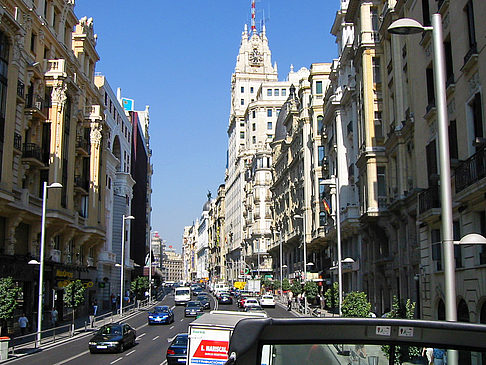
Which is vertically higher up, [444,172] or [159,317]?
[444,172]

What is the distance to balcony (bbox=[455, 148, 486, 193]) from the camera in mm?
18016

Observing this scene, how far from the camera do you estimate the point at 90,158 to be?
55.6 metres

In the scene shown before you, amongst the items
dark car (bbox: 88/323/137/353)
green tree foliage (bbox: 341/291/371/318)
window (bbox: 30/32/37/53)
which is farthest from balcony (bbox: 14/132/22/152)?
green tree foliage (bbox: 341/291/371/318)

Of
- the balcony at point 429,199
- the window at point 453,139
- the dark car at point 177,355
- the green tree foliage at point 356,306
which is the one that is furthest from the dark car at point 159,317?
the window at point 453,139

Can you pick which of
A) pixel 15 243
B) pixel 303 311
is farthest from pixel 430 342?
pixel 303 311

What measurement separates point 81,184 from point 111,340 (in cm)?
2409

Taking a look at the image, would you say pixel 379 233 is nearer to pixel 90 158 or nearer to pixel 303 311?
pixel 303 311

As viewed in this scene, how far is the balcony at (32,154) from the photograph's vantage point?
127 feet

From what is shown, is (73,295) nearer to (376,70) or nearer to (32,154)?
(32,154)

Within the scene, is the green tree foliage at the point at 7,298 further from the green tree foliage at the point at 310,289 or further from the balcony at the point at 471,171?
the green tree foliage at the point at 310,289

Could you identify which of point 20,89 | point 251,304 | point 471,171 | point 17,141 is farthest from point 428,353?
point 251,304

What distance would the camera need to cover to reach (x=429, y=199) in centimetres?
2400

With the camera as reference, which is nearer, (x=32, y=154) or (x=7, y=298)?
(x=7, y=298)

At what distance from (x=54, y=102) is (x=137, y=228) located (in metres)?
54.6
